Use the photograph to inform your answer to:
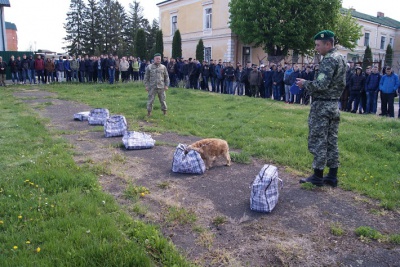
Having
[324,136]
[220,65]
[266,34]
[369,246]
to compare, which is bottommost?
[369,246]

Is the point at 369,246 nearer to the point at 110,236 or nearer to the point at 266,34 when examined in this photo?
the point at 110,236

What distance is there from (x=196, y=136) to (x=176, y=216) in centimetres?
498

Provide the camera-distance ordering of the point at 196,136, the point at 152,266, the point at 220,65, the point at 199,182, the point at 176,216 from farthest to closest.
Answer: the point at 220,65, the point at 196,136, the point at 199,182, the point at 176,216, the point at 152,266

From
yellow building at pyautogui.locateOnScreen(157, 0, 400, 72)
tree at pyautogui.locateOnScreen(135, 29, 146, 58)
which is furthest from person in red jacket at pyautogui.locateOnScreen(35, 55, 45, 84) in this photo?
yellow building at pyautogui.locateOnScreen(157, 0, 400, 72)

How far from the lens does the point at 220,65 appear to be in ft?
68.9

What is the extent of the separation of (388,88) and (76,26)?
2288 inches

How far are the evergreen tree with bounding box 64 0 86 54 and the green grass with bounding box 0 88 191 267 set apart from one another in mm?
58699

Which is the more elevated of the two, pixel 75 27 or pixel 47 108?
pixel 75 27

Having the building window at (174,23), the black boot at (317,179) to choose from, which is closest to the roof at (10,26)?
the building window at (174,23)

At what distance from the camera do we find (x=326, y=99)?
214 inches

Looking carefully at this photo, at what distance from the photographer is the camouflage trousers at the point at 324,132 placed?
17.8 ft

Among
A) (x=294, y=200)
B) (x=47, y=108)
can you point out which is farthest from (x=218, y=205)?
(x=47, y=108)

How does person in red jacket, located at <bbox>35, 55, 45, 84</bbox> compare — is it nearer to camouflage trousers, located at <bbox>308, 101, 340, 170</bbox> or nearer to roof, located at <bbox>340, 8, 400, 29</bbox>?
camouflage trousers, located at <bbox>308, 101, 340, 170</bbox>

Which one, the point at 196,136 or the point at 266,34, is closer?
the point at 196,136
